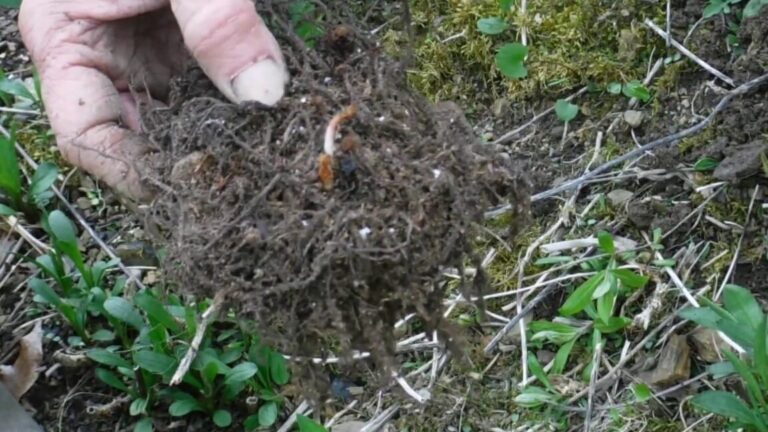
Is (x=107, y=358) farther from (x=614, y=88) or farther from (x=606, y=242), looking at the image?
(x=614, y=88)

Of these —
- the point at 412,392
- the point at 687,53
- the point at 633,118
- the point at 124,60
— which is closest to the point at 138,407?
the point at 412,392

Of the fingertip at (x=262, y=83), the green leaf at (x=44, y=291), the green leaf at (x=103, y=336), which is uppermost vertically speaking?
the fingertip at (x=262, y=83)

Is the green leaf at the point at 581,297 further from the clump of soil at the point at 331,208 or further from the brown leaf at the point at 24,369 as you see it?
the brown leaf at the point at 24,369

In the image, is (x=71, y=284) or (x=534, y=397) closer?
(x=534, y=397)

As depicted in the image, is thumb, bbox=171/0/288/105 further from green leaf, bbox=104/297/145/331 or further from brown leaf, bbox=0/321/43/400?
brown leaf, bbox=0/321/43/400

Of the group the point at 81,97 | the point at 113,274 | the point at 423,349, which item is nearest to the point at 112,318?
the point at 113,274

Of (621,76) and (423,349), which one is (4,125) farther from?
(621,76)

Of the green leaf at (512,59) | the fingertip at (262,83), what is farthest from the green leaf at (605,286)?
the fingertip at (262,83)

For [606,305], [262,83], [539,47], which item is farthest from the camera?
[539,47]
